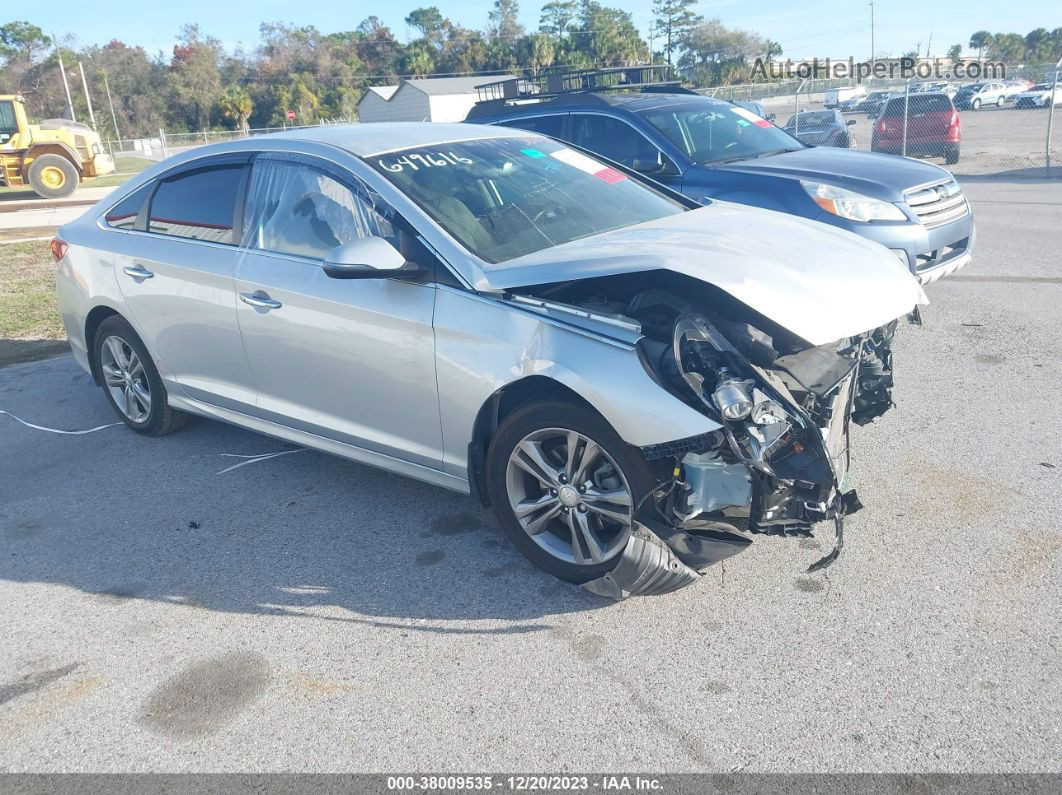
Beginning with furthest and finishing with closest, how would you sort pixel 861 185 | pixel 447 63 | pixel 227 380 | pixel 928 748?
1. pixel 447 63
2. pixel 861 185
3. pixel 227 380
4. pixel 928 748

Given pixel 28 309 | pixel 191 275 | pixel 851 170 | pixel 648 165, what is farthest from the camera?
pixel 28 309

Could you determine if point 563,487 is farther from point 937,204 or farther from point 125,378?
point 937,204

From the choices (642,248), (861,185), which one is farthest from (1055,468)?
(861,185)

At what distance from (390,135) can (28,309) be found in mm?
6604

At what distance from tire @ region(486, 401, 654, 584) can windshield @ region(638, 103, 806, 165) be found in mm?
5044

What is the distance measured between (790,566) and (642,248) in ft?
4.74

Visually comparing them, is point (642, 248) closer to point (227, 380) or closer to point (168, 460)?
point (227, 380)

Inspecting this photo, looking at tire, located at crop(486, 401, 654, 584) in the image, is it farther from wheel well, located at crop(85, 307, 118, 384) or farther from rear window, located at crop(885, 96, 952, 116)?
rear window, located at crop(885, 96, 952, 116)

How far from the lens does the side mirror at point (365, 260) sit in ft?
11.9

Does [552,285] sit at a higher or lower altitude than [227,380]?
higher

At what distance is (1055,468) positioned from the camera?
4316mm

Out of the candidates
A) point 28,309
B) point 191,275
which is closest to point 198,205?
point 191,275

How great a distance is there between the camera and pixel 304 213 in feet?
14.2

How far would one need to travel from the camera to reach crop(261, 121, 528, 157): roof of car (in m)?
4.34
